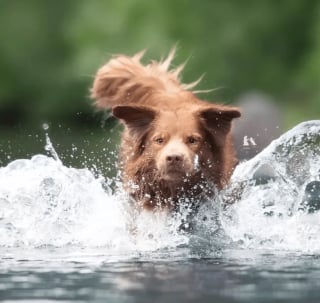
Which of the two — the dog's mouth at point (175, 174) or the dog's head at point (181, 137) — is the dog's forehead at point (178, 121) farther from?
the dog's mouth at point (175, 174)

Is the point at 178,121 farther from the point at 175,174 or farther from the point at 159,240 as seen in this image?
the point at 159,240

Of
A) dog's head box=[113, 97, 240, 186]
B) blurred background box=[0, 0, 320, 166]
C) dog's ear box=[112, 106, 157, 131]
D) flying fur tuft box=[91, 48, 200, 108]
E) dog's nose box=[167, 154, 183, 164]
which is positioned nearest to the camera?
dog's nose box=[167, 154, 183, 164]

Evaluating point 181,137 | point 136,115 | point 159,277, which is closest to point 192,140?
point 181,137

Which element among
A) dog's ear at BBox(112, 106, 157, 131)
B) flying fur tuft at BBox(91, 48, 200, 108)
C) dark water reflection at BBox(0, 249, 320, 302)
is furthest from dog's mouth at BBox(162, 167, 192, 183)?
flying fur tuft at BBox(91, 48, 200, 108)

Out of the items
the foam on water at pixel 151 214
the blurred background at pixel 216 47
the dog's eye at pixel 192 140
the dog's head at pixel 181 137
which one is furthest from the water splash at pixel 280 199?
the blurred background at pixel 216 47

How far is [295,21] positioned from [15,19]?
10.3 meters

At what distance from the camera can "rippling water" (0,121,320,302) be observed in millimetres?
9820

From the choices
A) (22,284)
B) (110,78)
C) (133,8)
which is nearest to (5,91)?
(133,8)

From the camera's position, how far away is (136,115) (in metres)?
12.8

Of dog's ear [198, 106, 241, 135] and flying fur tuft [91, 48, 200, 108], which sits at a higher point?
flying fur tuft [91, 48, 200, 108]

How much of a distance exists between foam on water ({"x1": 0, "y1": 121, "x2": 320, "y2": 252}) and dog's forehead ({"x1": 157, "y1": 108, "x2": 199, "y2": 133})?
2.51ft

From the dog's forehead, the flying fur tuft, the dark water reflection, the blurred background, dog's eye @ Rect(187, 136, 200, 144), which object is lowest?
the dark water reflection

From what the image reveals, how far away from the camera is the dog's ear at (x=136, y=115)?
41.8 feet

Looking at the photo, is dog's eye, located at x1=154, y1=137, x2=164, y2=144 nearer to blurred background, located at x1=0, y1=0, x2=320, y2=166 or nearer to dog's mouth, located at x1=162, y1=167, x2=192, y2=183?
dog's mouth, located at x1=162, y1=167, x2=192, y2=183
